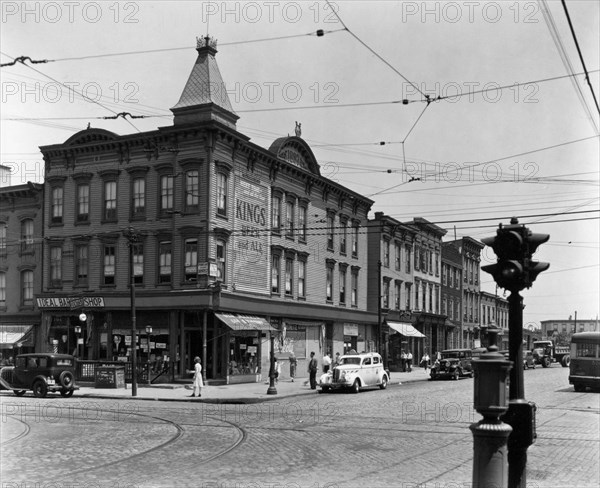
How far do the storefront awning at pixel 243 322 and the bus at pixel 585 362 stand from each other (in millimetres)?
14564

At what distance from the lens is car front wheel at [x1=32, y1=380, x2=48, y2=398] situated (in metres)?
28.4

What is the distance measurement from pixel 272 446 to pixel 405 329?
43.8 metres

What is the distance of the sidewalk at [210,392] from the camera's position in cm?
2722

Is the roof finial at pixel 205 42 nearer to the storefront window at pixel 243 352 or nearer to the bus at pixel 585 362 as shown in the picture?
the storefront window at pixel 243 352

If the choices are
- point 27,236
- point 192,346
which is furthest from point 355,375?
point 27,236

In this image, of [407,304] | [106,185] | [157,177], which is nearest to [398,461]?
[157,177]

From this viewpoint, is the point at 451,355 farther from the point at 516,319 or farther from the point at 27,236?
the point at 516,319

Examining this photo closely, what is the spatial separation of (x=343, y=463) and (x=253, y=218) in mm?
26557

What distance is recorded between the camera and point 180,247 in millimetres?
34969

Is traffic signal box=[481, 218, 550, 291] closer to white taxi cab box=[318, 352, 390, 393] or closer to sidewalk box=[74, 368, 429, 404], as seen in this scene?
sidewalk box=[74, 368, 429, 404]

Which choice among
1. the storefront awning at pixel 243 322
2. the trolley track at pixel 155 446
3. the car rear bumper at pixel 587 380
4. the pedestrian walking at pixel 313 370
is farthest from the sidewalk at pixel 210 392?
the car rear bumper at pixel 587 380

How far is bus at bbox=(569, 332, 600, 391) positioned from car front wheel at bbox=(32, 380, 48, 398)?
22111 mm

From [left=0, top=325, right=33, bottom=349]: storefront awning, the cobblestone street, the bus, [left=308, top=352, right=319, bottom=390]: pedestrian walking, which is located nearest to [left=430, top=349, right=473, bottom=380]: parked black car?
the bus

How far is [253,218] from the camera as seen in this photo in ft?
124
